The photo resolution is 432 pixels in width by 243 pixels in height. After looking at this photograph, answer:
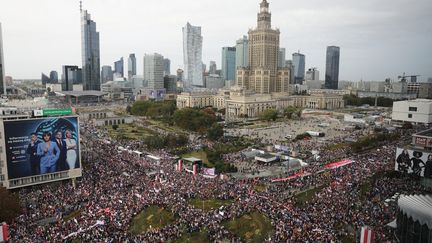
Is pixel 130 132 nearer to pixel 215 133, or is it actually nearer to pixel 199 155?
pixel 215 133

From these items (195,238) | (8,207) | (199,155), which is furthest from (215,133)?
(8,207)

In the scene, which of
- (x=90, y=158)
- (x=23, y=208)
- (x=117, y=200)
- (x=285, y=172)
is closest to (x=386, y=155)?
(x=285, y=172)

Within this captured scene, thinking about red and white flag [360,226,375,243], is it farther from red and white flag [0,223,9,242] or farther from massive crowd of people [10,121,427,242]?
red and white flag [0,223,9,242]

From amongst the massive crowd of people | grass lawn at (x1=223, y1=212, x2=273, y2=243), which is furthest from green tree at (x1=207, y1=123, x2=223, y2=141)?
grass lawn at (x1=223, y1=212, x2=273, y2=243)

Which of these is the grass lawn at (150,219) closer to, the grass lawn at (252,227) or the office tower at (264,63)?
the grass lawn at (252,227)

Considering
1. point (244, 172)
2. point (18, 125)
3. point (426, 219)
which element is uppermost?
point (18, 125)

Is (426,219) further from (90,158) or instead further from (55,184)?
(90,158)
